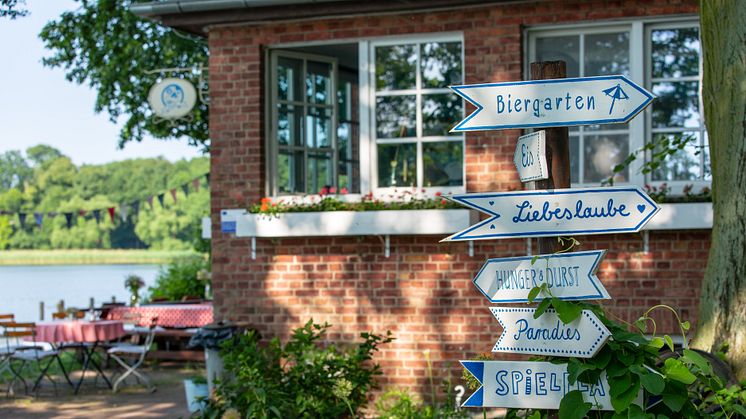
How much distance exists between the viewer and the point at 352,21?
9.82 metres

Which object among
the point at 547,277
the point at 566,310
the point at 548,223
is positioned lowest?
the point at 566,310

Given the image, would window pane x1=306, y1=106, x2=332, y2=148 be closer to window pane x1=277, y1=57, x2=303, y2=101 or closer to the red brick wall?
window pane x1=277, y1=57, x2=303, y2=101

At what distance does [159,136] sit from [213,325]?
10.4 m

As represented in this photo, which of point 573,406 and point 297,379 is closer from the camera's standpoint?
point 573,406

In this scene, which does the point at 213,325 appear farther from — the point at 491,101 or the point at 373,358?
the point at 491,101

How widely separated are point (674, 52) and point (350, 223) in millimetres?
3073

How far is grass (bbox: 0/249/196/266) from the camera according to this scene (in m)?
36.3

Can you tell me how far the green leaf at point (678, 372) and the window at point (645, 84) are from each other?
14.6ft

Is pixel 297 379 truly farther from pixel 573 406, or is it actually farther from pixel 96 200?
pixel 96 200

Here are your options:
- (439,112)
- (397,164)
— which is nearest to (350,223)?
(397,164)

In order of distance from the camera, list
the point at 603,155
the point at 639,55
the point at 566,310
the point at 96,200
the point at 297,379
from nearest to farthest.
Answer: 1. the point at 566,310
2. the point at 297,379
3. the point at 639,55
4. the point at 603,155
5. the point at 96,200

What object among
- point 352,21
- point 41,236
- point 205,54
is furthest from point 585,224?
point 41,236

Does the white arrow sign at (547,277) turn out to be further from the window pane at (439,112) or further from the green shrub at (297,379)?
the window pane at (439,112)

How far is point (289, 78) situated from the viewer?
10.3 m
